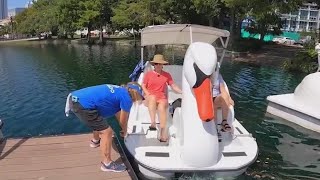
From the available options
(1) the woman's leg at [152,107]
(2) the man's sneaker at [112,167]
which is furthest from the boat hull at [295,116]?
(2) the man's sneaker at [112,167]

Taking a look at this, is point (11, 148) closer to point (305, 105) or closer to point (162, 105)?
point (162, 105)

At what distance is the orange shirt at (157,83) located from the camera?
814 cm

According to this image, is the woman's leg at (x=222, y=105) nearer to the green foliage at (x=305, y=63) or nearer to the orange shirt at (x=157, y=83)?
the orange shirt at (x=157, y=83)

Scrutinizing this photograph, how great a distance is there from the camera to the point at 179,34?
37.3 feet

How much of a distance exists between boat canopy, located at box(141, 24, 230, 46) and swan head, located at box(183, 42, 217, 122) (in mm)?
2909

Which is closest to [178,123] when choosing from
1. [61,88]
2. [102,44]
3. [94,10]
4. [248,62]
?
[61,88]

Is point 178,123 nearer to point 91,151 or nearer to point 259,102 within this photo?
point 91,151

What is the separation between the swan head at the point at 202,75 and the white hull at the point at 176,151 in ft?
2.33

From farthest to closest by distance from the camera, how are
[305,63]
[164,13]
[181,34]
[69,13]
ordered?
[69,13], [164,13], [305,63], [181,34]

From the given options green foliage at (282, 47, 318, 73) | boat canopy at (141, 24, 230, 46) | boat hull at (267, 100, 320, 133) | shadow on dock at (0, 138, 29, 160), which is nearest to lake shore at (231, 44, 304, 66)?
green foliage at (282, 47, 318, 73)

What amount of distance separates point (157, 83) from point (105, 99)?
2.18 meters

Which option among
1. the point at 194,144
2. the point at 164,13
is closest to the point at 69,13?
the point at 164,13

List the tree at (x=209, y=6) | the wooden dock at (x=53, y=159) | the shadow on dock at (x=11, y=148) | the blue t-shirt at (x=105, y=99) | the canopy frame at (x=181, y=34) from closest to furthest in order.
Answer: the blue t-shirt at (x=105, y=99), the wooden dock at (x=53, y=159), the shadow on dock at (x=11, y=148), the canopy frame at (x=181, y=34), the tree at (x=209, y=6)

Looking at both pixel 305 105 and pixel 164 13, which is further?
pixel 164 13
